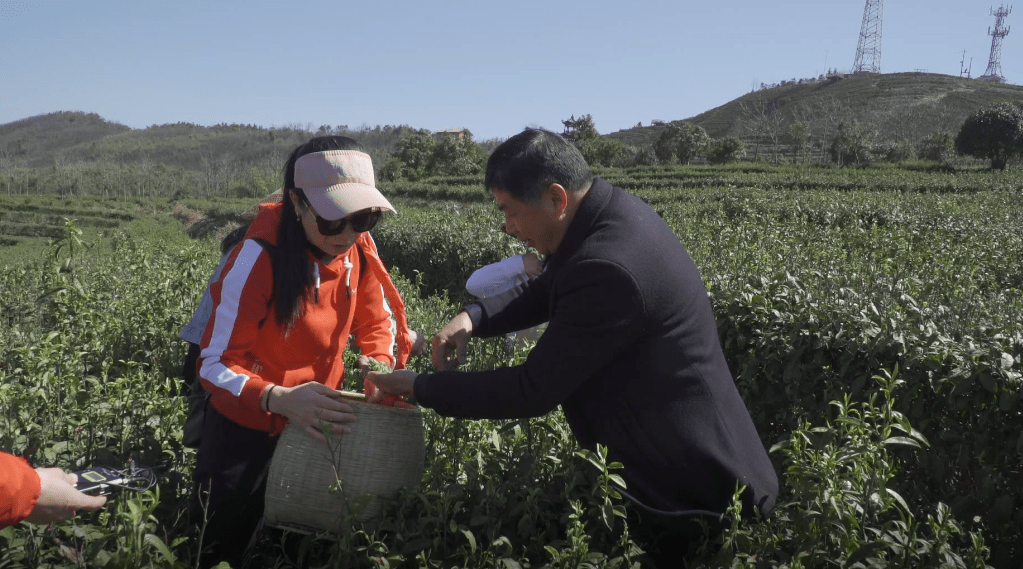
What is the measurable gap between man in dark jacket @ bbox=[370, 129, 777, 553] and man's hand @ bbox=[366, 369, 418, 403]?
0.01 metres

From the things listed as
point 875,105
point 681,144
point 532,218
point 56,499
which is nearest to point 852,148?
point 681,144

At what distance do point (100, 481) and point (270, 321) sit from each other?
2.13 feet

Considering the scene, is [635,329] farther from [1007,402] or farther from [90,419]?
[90,419]

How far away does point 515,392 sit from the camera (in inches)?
69.4

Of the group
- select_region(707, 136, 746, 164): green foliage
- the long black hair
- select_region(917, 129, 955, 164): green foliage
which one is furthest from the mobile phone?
select_region(917, 129, 955, 164): green foliage

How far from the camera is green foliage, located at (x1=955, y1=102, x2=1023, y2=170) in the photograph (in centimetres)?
3772

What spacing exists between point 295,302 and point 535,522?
1.00m

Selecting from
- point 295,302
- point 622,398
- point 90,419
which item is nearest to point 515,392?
point 622,398

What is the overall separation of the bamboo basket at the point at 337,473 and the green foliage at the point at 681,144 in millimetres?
51215

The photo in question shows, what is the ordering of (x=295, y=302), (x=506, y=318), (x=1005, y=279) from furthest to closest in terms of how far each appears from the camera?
1. (x=1005, y=279)
2. (x=506, y=318)
3. (x=295, y=302)

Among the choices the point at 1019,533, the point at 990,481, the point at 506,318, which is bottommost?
the point at 1019,533

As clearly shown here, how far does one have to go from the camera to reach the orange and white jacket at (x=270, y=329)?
6.84ft

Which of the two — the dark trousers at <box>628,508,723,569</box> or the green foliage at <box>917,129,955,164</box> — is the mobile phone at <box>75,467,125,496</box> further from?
the green foliage at <box>917,129,955,164</box>

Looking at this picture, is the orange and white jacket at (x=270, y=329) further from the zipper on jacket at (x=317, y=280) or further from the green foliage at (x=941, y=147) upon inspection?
the green foliage at (x=941, y=147)
